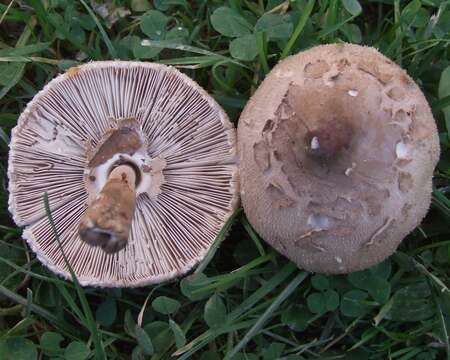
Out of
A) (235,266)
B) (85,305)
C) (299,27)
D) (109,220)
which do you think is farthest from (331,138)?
(85,305)

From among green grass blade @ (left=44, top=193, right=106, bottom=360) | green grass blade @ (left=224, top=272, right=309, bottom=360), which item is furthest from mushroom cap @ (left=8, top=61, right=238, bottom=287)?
green grass blade @ (left=224, top=272, right=309, bottom=360)

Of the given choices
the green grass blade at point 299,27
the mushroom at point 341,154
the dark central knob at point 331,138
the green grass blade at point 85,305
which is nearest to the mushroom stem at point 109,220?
the green grass blade at point 85,305

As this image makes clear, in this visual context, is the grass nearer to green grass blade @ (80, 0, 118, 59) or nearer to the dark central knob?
green grass blade @ (80, 0, 118, 59)

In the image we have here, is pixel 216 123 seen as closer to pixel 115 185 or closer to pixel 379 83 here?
pixel 115 185

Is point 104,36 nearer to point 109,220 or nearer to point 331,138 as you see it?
point 109,220

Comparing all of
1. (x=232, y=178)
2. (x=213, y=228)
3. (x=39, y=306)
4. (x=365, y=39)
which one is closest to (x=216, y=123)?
(x=232, y=178)
